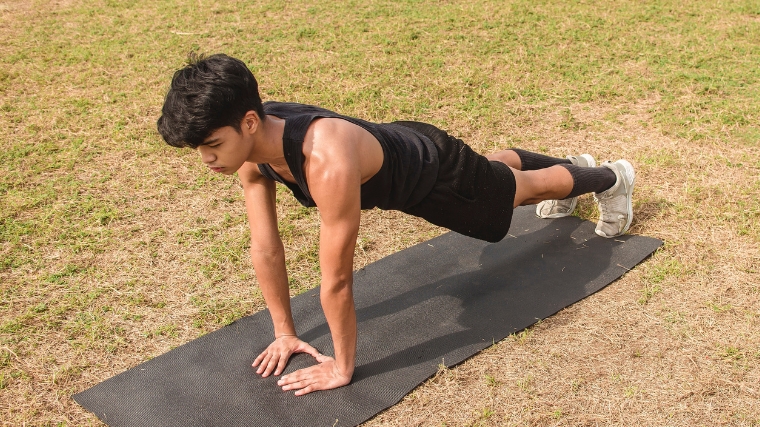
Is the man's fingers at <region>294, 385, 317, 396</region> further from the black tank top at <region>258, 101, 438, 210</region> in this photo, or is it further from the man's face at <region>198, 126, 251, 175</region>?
the man's face at <region>198, 126, 251, 175</region>

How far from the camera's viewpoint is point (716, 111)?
491cm

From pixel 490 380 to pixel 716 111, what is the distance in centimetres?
325

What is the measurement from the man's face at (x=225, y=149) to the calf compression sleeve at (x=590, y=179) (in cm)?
172

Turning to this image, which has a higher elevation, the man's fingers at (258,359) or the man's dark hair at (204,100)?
the man's dark hair at (204,100)

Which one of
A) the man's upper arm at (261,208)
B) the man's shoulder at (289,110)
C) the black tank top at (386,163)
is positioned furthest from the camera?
the man's upper arm at (261,208)

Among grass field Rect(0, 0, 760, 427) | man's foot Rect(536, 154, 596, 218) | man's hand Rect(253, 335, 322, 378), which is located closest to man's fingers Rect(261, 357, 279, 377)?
man's hand Rect(253, 335, 322, 378)

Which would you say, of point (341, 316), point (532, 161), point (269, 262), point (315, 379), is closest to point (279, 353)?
point (315, 379)

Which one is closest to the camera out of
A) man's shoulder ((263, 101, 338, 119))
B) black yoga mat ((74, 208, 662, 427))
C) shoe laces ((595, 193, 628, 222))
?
man's shoulder ((263, 101, 338, 119))

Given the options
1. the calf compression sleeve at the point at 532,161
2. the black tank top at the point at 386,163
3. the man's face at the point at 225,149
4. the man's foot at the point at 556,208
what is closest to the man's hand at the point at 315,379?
the black tank top at the point at 386,163

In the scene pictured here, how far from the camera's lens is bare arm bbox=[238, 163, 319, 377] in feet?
9.04

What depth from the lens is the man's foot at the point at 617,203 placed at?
3.61 m

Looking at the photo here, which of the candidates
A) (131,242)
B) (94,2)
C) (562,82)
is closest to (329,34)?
(562,82)

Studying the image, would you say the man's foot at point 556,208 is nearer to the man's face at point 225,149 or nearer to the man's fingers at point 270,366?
the man's fingers at point 270,366

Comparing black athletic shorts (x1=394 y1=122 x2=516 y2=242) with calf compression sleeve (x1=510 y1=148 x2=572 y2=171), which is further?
calf compression sleeve (x1=510 y1=148 x2=572 y2=171)
